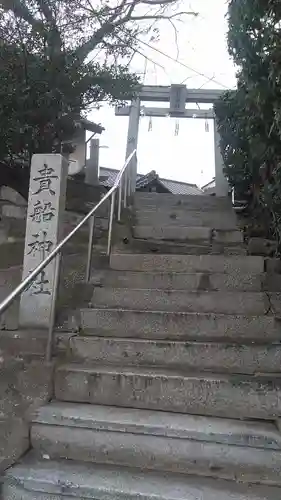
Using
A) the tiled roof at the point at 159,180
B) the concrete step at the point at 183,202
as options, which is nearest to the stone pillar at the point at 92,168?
the tiled roof at the point at 159,180

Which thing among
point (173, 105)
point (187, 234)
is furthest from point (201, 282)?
point (173, 105)

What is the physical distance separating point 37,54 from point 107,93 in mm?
1483

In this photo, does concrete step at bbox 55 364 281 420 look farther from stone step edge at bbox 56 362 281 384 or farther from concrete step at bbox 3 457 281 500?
concrete step at bbox 3 457 281 500

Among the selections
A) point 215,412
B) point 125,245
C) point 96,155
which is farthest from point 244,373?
point 96,155

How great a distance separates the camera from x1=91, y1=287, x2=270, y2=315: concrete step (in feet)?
11.0

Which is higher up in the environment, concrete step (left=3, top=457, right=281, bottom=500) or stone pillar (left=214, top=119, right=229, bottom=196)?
stone pillar (left=214, top=119, right=229, bottom=196)

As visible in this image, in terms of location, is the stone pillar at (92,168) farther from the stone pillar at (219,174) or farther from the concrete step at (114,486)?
the concrete step at (114,486)

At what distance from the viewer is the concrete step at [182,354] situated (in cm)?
277

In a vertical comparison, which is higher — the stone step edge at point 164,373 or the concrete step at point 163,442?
the stone step edge at point 164,373

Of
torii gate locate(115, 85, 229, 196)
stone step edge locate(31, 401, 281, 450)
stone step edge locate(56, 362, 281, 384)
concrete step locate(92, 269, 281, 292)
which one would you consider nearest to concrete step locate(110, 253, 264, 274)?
concrete step locate(92, 269, 281, 292)

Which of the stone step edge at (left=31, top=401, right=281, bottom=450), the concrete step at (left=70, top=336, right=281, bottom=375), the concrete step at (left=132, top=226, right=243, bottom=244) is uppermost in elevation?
the concrete step at (left=132, top=226, right=243, bottom=244)

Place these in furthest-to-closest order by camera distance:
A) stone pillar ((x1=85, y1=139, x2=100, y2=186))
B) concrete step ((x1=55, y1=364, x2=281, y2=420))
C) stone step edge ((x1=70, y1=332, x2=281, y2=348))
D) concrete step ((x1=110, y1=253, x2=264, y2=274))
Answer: stone pillar ((x1=85, y1=139, x2=100, y2=186)) → concrete step ((x1=110, y1=253, x2=264, y2=274)) → stone step edge ((x1=70, y1=332, x2=281, y2=348)) → concrete step ((x1=55, y1=364, x2=281, y2=420))

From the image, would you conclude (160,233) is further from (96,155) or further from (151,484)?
(96,155)

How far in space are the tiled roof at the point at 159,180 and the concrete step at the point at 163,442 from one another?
11692mm
